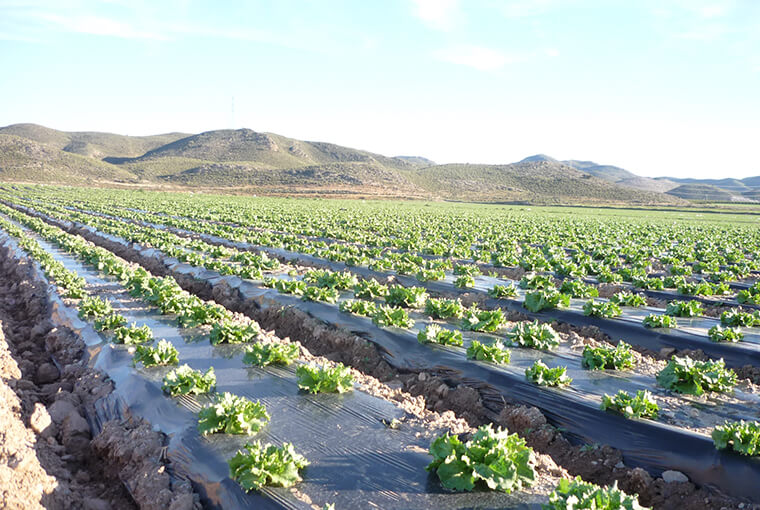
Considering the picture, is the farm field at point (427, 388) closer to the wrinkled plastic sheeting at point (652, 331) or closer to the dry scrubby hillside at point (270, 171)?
the wrinkled plastic sheeting at point (652, 331)

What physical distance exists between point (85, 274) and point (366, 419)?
1238cm

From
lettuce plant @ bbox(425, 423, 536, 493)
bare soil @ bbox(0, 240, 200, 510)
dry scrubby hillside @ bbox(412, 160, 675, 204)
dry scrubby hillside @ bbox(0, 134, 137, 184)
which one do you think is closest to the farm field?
lettuce plant @ bbox(425, 423, 536, 493)

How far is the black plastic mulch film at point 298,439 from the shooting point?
4.55m

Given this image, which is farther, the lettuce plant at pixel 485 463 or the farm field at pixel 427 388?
the farm field at pixel 427 388

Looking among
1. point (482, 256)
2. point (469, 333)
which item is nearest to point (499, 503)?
point (469, 333)

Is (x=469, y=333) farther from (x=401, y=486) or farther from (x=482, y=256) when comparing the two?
(x=482, y=256)

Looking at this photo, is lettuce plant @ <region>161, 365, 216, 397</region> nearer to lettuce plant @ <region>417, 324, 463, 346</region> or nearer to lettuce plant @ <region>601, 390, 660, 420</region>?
lettuce plant @ <region>417, 324, 463, 346</region>

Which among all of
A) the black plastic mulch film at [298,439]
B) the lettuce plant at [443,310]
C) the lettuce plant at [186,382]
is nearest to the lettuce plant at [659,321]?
the lettuce plant at [443,310]

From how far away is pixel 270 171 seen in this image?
129m

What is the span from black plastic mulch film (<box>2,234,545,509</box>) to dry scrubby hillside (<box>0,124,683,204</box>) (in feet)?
315

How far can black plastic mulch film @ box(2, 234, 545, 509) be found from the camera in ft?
14.9

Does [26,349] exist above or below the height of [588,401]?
below

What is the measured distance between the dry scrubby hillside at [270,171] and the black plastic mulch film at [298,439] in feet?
315

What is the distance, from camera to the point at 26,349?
970cm
